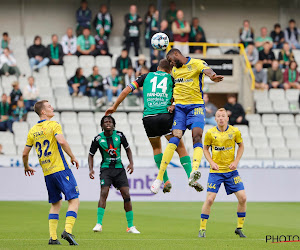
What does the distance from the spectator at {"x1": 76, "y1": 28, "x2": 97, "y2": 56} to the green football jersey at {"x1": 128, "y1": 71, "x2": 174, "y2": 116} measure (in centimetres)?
1421

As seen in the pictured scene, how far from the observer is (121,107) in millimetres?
24344

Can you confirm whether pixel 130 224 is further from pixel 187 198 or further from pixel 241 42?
pixel 241 42

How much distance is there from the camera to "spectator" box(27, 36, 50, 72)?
81.4 feet

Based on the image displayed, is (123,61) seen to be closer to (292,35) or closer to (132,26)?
(132,26)

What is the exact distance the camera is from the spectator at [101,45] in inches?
1011

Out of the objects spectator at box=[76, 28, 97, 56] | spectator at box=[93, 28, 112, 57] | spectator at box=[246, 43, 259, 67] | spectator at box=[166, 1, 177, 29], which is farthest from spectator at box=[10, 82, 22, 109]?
spectator at box=[246, 43, 259, 67]

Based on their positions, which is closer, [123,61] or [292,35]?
[123,61]

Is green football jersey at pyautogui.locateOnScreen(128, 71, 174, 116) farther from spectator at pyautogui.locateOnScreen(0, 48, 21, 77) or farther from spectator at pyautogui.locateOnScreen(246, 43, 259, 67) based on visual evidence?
spectator at pyautogui.locateOnScreen(246, 43, 259, 67)

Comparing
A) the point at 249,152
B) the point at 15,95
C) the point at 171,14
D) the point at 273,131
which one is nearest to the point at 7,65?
the point at 15,95

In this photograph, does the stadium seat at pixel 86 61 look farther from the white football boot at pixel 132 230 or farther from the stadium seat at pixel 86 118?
the white football boot at pixel 132 230

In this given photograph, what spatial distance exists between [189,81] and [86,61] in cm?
1450

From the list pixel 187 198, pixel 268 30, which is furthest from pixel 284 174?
pixel 268 30

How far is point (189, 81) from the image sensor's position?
11.2m

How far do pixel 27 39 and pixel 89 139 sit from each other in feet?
18.8
